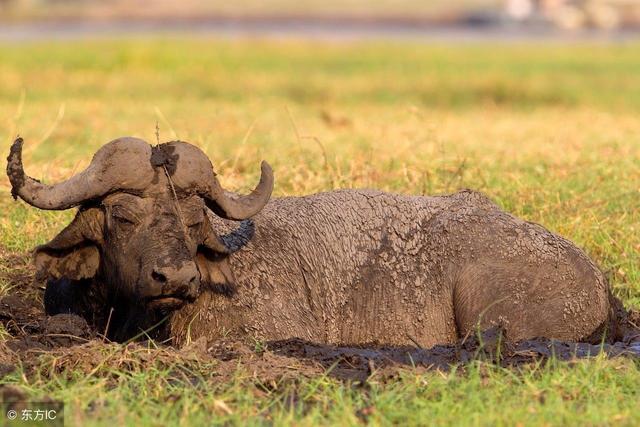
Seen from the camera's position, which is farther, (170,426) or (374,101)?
(374,101)

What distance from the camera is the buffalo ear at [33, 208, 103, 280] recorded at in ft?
21.4

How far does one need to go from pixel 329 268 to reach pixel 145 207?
1.46 meters

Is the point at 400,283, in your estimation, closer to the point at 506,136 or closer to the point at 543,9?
the point at 506,136

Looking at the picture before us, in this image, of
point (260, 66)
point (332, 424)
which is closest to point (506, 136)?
point (332, 424)

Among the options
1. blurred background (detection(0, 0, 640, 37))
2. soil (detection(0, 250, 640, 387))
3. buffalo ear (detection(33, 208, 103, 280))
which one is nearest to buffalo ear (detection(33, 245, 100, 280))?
buffalo ear (detection(33, 208, 103, 280))

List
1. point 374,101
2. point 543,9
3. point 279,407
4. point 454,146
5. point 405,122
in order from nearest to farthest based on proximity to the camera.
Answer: point 279,407 → point 454,146 → point 405,122 → point 374,101 → point 543,9

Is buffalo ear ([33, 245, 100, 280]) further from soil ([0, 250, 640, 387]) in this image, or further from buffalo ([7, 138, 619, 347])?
soil ([0, 250, 640, 387])

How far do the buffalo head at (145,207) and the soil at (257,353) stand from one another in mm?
317

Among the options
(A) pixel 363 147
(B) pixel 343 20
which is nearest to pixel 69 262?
(A) pixel 363 147

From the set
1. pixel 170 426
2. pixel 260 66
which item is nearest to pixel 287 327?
pixel 170 426

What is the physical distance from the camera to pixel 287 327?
6910mm

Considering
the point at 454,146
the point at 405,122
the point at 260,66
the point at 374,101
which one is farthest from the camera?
the point at 260,66

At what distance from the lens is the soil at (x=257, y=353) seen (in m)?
5.92

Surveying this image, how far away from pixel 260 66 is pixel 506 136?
12.8 metres
